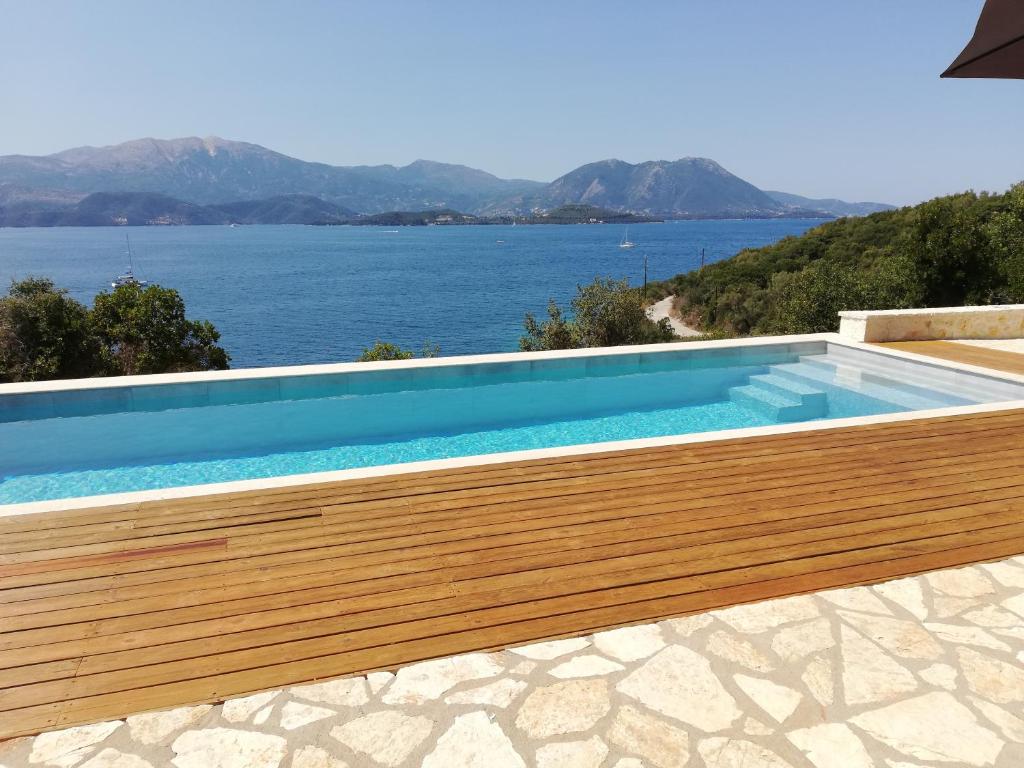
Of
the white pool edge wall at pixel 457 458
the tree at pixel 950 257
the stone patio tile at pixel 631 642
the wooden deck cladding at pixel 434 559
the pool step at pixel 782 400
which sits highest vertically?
the tree at pixel 950 257

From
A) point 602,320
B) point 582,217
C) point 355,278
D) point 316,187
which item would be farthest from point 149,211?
point 602,320

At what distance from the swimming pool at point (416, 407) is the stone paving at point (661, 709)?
11.6ft

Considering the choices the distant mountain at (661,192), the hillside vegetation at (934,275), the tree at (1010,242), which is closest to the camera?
the tree at (1010,242)

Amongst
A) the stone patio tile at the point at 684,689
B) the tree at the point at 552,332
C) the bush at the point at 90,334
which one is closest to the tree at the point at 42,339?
the bush at the point at 90,334

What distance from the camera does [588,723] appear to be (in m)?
1.92

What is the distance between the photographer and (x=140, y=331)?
9547 mm

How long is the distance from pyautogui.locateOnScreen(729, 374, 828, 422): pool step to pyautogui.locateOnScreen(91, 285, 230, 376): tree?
8.31 metres

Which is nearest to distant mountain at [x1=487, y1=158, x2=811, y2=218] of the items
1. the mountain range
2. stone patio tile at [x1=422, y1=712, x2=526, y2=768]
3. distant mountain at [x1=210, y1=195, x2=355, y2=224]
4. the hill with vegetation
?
the mountain range

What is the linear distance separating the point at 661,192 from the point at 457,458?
7407 inches

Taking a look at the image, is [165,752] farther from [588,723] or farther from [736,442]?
[736,442]

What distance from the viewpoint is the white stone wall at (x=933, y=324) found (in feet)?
25.7

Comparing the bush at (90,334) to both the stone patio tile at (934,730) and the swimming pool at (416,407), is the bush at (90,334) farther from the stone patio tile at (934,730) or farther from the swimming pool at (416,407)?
the stone patio tile at (934,730)

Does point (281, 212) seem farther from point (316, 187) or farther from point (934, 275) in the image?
point (934, 275)

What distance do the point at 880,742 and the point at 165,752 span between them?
2.06 metres
